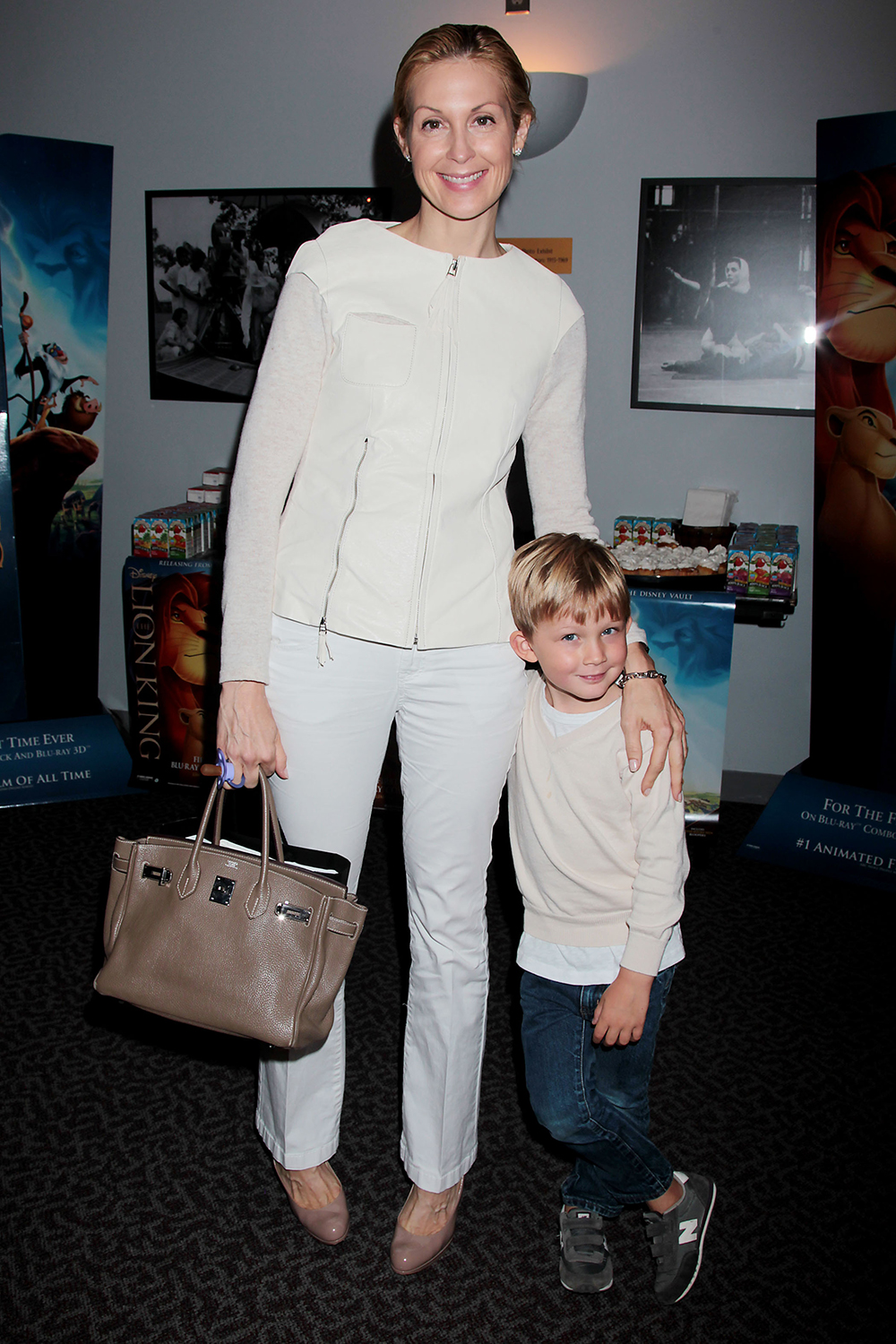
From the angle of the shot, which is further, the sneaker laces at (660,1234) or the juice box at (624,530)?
the juice box at (624,530)

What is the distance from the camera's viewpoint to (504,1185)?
1.70m

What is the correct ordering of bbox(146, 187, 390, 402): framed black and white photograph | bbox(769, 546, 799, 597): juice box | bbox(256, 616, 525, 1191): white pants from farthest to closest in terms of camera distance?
bbox(146, 187, 390, 402): framed black and white photograph, bbox(769, 546, 799, 597): juice box, bbox(256, 616, 525, 1191): white pants

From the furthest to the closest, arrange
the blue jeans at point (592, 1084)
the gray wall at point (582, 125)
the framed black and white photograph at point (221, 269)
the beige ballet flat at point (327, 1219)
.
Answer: the framed black and white photograph at point (221, 269)
the gray wall at point (582, 125)
the beige ballet flat at point (327, 1219)
the blue jeans at point (592, 1084)

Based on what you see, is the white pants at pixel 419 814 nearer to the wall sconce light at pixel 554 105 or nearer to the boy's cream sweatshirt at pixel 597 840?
the boy's cream sweatshirt at pixel 597 840

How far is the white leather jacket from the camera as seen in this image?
4.04ft

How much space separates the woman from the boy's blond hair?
0.03 meters

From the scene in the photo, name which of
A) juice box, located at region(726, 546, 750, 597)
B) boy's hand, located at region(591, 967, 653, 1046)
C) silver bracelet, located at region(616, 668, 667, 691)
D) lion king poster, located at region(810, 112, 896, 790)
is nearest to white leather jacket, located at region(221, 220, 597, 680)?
silver bracelet, located at region(616, 668, 667, 691)

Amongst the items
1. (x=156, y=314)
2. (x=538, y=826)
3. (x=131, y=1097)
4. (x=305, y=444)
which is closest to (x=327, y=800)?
(x=538, y=826)

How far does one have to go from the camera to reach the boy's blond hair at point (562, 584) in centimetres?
132

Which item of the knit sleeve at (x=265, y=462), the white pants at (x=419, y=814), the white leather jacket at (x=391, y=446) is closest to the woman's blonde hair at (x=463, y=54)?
the white leather jacket at (x=391, y=446)

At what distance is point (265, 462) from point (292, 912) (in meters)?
0.56

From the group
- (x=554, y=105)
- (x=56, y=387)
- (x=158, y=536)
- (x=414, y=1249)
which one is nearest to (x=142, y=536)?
(x=158, y=536)

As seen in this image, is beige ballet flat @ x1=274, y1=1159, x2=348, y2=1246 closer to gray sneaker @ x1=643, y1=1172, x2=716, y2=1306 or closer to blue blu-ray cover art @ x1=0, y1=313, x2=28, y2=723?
gray sneaker @ x1=643, y1=1172, x2=716, y2=1306

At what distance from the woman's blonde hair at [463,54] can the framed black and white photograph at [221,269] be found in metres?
2.03
